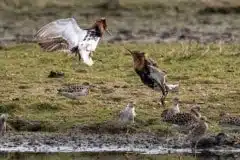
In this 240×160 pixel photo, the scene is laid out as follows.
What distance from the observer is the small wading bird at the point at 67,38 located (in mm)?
13062

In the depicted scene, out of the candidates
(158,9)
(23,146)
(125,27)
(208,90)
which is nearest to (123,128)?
(23,146)

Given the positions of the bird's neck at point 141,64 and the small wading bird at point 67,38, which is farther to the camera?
the bird's neck at point 141,64

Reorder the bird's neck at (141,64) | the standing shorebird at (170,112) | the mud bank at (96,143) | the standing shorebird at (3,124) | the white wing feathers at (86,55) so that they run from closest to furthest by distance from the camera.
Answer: the mud bank at (96,143) < the standing shorebird at (3,124) < the standing shorebird at (170,112) < the white wing feathers at (86,55) < the bird's neck at (141,64)

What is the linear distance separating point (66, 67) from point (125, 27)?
5740 millimetres

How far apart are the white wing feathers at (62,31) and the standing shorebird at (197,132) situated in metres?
1.94

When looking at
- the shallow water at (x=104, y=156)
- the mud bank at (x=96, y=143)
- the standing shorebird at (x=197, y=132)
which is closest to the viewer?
the shallow water at (x=104, y=156)

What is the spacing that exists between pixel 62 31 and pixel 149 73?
122cm

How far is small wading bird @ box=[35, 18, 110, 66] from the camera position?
13.1 metres

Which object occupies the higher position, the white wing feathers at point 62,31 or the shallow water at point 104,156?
the white wing feathers at point 62,31

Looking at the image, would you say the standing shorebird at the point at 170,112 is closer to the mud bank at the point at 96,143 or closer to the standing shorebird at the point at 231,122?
the mud bank at the point at 96,143

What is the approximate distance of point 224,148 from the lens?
12336 mm

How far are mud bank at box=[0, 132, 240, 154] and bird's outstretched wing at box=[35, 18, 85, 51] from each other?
1145mm

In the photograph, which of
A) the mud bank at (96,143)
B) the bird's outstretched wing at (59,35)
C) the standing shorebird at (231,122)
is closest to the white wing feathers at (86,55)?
the bird's outstretched wing at (59,35)

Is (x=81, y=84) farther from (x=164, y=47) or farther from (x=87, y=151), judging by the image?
(x=164, y=47)
